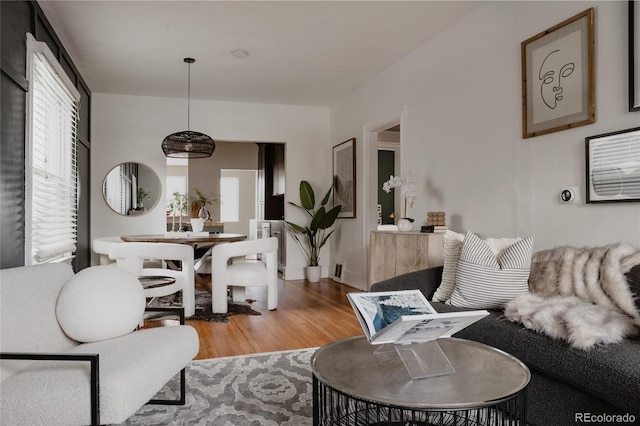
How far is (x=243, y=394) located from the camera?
231cm

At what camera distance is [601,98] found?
8.22 feet

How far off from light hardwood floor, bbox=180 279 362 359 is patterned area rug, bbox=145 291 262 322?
0.29 feet

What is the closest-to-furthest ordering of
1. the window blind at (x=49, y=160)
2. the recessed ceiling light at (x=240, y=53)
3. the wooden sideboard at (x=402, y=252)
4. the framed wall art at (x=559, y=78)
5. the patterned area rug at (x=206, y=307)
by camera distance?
1. the framed wall art at (x=559, y=78)
2. the window blind at (x=49, y=160)
3. the wooden sideboard at (x=402, y=252)
4. the patterned area rug at (x=206, y=307)
5. the recessed ceiling light at (x=240, y=53)

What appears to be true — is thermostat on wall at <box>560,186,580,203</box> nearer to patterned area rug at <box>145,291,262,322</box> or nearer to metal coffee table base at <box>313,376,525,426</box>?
metal coffee table base at <box>313,376,525,426</box>

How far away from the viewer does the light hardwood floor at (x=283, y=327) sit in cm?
321

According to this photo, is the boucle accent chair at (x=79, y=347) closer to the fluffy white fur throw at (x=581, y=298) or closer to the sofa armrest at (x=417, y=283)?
the sofa armrest at (x=417, y=283)

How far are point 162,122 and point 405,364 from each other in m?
5.53

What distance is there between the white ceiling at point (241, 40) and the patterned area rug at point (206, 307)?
2.56 m

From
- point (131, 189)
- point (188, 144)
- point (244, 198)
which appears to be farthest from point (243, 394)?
point (244, 198)

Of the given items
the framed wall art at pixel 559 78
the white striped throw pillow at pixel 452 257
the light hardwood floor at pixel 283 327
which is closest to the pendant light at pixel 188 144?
the light hardwood floor at pixel 283 327

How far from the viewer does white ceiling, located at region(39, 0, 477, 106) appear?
11.6ft

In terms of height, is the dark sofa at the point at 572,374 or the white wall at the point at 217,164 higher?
the white wall at the point at 217,164

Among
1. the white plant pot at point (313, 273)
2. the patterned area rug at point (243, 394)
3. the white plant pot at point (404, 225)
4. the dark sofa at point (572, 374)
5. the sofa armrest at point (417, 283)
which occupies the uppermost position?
the white plant pot at point (404, 225)

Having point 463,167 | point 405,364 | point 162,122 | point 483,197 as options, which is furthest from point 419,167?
point 162,122
